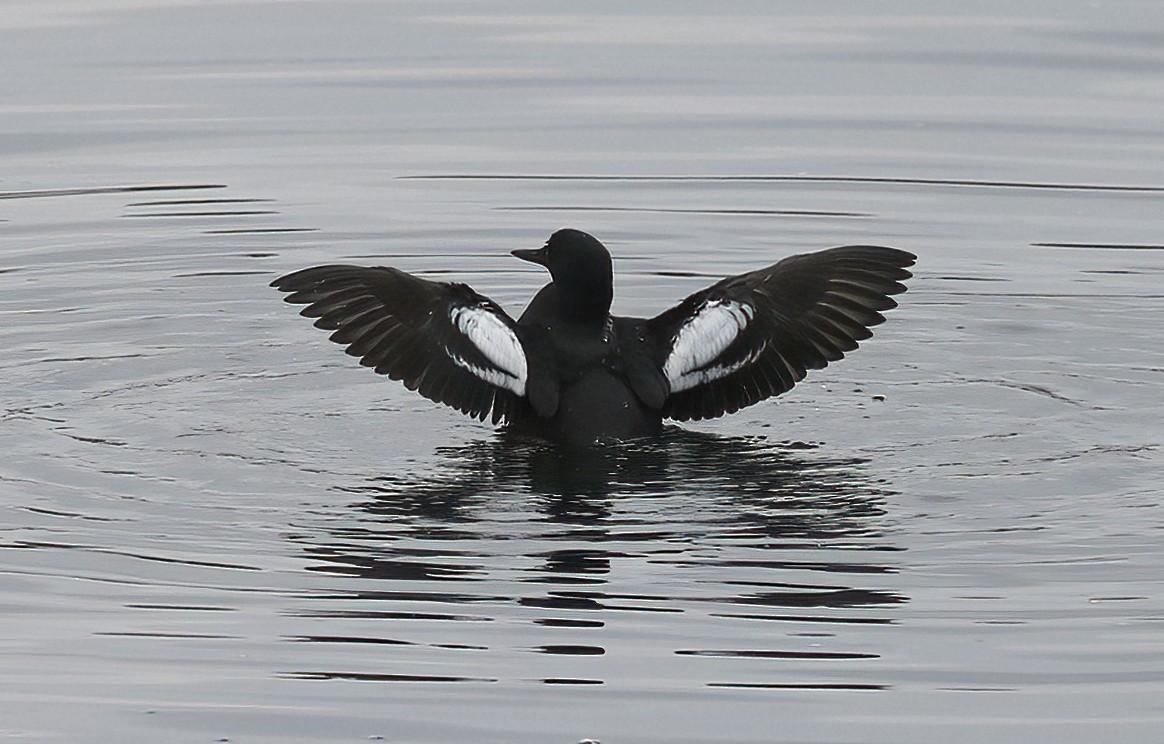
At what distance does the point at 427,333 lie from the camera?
9469 millimetres

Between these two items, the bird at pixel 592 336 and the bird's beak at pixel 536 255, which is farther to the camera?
the bird's beak at pixel 536 255

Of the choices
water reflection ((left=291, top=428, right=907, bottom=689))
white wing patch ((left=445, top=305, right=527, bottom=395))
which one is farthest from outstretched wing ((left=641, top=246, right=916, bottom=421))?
white wing patch ((left=445, top=305, right=527, bottom=395))

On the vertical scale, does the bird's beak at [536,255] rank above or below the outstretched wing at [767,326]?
above

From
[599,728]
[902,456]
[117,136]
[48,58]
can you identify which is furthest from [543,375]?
[48,58]

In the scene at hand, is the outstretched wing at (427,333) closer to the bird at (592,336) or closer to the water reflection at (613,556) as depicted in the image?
the bird at (592,336)

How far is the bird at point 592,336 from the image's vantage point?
370 inches

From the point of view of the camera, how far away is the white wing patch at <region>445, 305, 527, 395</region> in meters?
9.40

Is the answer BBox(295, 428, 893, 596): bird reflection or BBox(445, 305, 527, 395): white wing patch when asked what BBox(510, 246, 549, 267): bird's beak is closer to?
BBox(445, 305, 527, 395): white wing patch

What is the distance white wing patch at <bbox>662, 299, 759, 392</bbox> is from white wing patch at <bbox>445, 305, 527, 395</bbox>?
70 cm

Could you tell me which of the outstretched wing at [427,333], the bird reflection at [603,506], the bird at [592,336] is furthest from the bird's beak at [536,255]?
the bird reflection at [603,506]

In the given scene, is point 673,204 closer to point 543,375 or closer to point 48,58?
point 543,375

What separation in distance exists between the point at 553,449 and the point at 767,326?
3.77ft

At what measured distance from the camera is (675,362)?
9773mm

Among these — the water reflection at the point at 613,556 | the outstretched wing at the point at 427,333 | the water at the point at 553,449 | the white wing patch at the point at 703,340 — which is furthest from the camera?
the white wing patch at the point at 703,340
